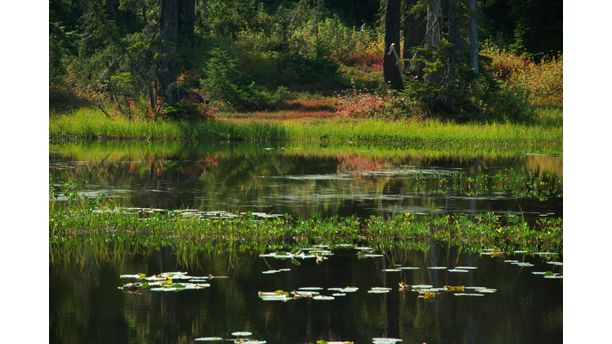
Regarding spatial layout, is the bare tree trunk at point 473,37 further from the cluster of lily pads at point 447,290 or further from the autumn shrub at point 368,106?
the cluster of lily pads at point 447,290

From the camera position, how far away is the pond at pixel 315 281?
1051 centimetres

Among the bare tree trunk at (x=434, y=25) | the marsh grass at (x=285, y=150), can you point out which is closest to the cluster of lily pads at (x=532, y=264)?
the marsh grass at (x=285, y=150)

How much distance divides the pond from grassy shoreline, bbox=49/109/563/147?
38.3 ft

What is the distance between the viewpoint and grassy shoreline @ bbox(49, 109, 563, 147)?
113 ft

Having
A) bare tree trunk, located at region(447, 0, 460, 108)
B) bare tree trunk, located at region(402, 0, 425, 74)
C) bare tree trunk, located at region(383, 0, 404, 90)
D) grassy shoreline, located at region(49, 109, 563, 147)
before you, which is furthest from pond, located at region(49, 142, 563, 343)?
bare tree trunk, located at region(383, 0, 404, 90)

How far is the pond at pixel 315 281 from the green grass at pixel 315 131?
11.6 metres

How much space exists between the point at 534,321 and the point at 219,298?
321cm

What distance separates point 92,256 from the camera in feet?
47.1

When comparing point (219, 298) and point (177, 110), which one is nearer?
point (219, 298)

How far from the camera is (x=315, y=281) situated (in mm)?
12609

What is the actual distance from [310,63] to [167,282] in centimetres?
3928

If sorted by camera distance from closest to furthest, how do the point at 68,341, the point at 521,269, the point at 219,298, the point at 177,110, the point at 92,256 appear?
the point at 68,341
the point at 219,298
the point at 521,269
the point at 92,256
the point at 177,110
